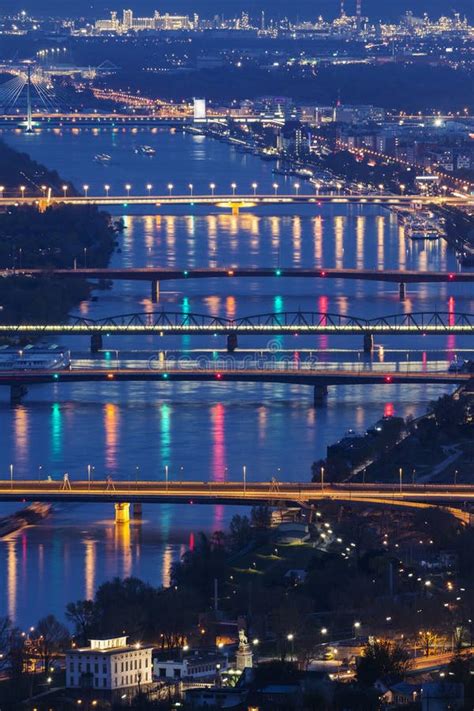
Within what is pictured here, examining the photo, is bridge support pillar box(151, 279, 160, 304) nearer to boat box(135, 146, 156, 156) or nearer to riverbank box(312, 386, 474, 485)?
riverbank box(312, 386, 474, 485)

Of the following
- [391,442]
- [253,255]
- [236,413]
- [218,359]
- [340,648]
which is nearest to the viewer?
[340,648]

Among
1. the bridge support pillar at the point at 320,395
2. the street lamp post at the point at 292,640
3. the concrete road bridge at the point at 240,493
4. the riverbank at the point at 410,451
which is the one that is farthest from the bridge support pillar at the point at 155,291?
the street lamp post at the point at 292,640

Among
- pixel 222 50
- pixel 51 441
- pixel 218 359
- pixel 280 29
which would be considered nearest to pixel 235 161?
pixel 218 359

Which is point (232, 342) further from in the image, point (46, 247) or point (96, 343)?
point (46, 247)

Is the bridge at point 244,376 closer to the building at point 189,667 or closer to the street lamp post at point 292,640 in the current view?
the street lamp post at point 292,640

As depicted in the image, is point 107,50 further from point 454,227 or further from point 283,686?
point 283,686

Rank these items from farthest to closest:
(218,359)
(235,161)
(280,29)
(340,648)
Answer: (280,29), (235,161), (218,359), (340,648)

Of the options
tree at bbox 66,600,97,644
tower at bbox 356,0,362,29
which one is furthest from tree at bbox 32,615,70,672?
tower at bbox 356,0,362,29
